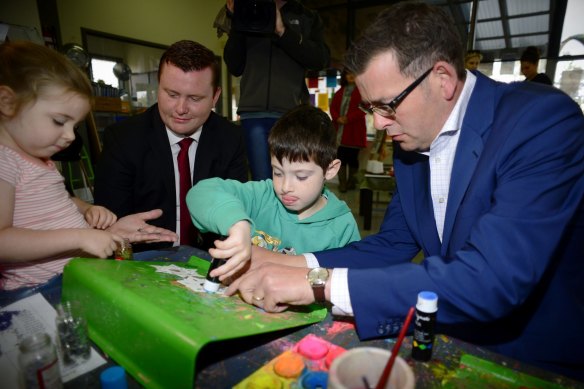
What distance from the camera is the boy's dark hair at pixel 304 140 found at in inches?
54.4

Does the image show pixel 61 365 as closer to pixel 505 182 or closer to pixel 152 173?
pixel 505 182

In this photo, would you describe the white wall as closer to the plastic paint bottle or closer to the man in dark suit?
the man in dark suit

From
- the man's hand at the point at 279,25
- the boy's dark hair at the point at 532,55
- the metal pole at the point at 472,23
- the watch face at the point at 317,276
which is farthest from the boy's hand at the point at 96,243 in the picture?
the metal pole at the point at 472,23

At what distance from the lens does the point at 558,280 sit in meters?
0.96

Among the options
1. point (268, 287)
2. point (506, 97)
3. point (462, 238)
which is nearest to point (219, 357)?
point (268, 287)

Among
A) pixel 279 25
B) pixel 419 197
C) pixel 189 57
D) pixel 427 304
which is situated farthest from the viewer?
pixel 279 25

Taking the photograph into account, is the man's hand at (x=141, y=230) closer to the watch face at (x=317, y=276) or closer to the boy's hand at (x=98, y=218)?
the boy's hand at (x=98, y=218)

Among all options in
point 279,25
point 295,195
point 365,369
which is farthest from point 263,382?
point 279,25

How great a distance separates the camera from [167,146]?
1.86 metres

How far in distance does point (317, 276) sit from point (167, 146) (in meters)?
1.29

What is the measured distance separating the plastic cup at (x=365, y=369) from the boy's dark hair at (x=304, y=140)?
92cm

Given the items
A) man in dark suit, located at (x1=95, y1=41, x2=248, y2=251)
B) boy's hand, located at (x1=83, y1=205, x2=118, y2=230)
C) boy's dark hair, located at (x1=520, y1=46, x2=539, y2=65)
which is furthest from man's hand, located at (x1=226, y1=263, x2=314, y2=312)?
boy's dark hair, located at (x1=520, y1=46, x2=539, y2=65)

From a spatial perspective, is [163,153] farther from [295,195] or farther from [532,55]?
[532,55]

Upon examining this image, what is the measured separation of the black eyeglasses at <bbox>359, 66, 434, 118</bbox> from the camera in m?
1.09
